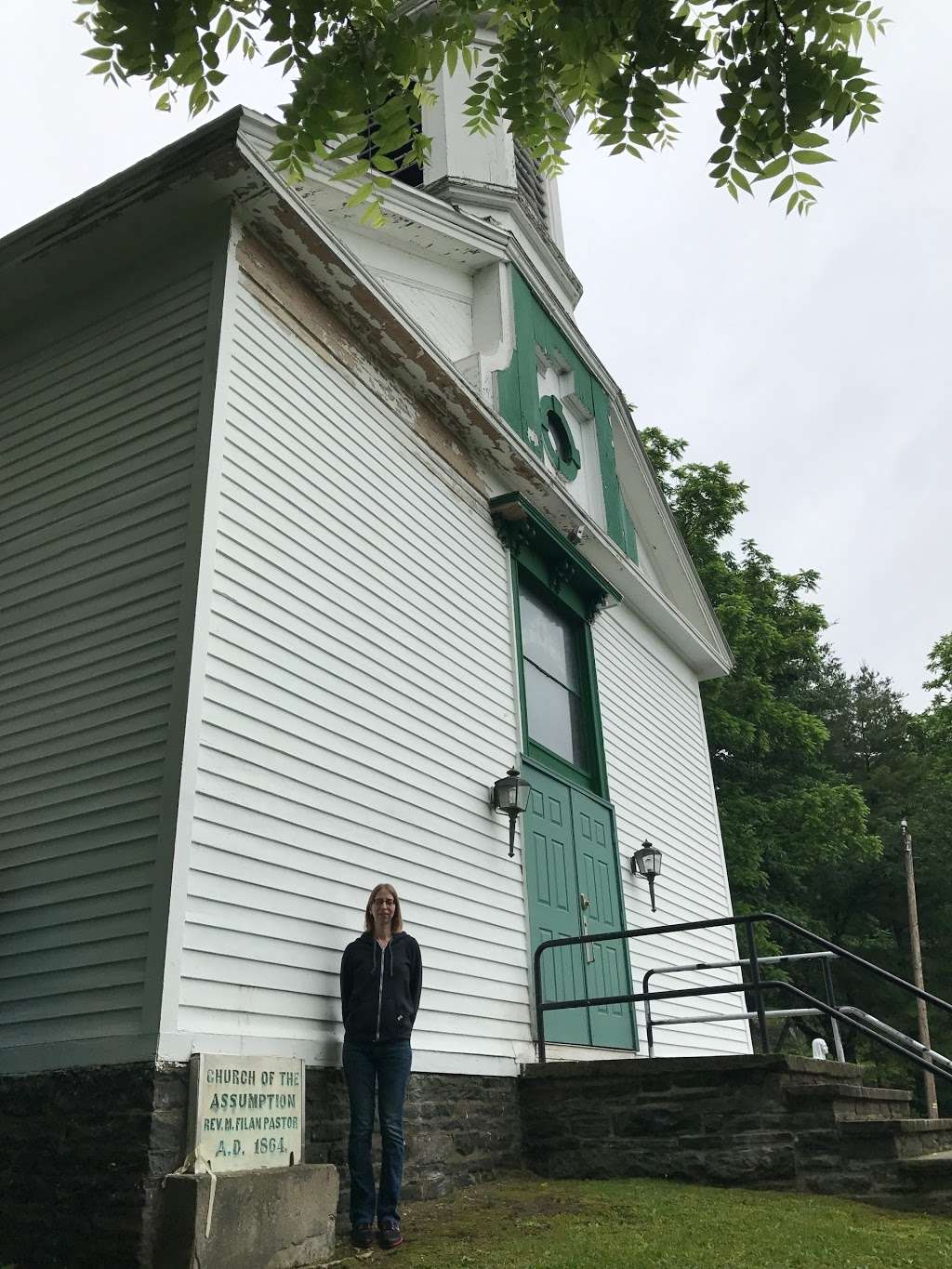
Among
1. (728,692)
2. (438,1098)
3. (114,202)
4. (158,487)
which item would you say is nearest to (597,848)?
(438,1098)

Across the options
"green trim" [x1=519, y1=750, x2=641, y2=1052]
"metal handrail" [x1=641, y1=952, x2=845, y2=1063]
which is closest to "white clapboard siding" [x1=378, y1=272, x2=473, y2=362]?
"green trim" [x1=519, y1=750, x2=641, y2=1052]

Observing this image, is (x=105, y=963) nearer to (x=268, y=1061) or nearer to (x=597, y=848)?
(x=268, y=1061)

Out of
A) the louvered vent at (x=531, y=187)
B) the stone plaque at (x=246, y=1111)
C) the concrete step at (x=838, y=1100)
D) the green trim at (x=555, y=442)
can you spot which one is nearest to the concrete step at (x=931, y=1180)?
the concrete step at (x=838, y=1100)

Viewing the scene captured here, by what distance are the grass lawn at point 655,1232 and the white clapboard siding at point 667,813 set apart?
4086mm

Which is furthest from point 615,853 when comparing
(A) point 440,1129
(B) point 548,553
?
(A) point 440,1129

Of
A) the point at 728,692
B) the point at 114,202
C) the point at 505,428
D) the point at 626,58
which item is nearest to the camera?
the point at 626,58

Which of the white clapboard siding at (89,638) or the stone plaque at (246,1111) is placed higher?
the white clapboard siding at (89,638)

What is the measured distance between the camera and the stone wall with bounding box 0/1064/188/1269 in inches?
189

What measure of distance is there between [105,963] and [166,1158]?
3.27 feet

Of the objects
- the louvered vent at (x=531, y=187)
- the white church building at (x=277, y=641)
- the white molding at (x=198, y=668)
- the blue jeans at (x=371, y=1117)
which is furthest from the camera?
the louvered vent at (x=531, y=187)

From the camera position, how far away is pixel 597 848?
1025cm

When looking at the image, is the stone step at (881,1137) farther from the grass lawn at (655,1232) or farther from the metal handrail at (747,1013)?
the metal handrail at (747,1013)

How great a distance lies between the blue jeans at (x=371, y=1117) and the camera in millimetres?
5477

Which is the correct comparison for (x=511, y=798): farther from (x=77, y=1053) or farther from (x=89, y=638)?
(x=77, y=1053)
